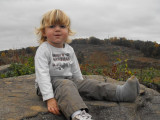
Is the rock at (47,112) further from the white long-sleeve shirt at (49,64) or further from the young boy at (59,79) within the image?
the white long-sleeve shirt at (49,64)

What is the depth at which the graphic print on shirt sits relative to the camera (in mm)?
2533

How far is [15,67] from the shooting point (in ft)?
18.4

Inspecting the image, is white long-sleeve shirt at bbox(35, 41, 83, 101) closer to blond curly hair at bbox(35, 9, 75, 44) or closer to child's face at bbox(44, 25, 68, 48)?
child's face at bbox(44, 25, 68, 48)

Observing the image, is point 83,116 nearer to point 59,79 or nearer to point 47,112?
point 47,112

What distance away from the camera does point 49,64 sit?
2525 millimetres

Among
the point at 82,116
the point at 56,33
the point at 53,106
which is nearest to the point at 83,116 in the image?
the point at 82,116

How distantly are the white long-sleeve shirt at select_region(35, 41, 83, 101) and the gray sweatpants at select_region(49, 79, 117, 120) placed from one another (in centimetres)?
12

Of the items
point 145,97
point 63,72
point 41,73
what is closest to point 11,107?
point 41,73

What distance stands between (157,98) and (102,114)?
1.36 metres

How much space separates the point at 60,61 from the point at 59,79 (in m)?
0.29

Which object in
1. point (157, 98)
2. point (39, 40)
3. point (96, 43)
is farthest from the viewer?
point (96, 43)

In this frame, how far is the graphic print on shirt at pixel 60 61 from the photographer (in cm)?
253

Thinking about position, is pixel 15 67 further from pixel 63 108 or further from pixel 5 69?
pixel 63 108

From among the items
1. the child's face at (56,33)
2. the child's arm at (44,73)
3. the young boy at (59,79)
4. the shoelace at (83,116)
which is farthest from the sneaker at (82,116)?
the child's face at (56,33)
